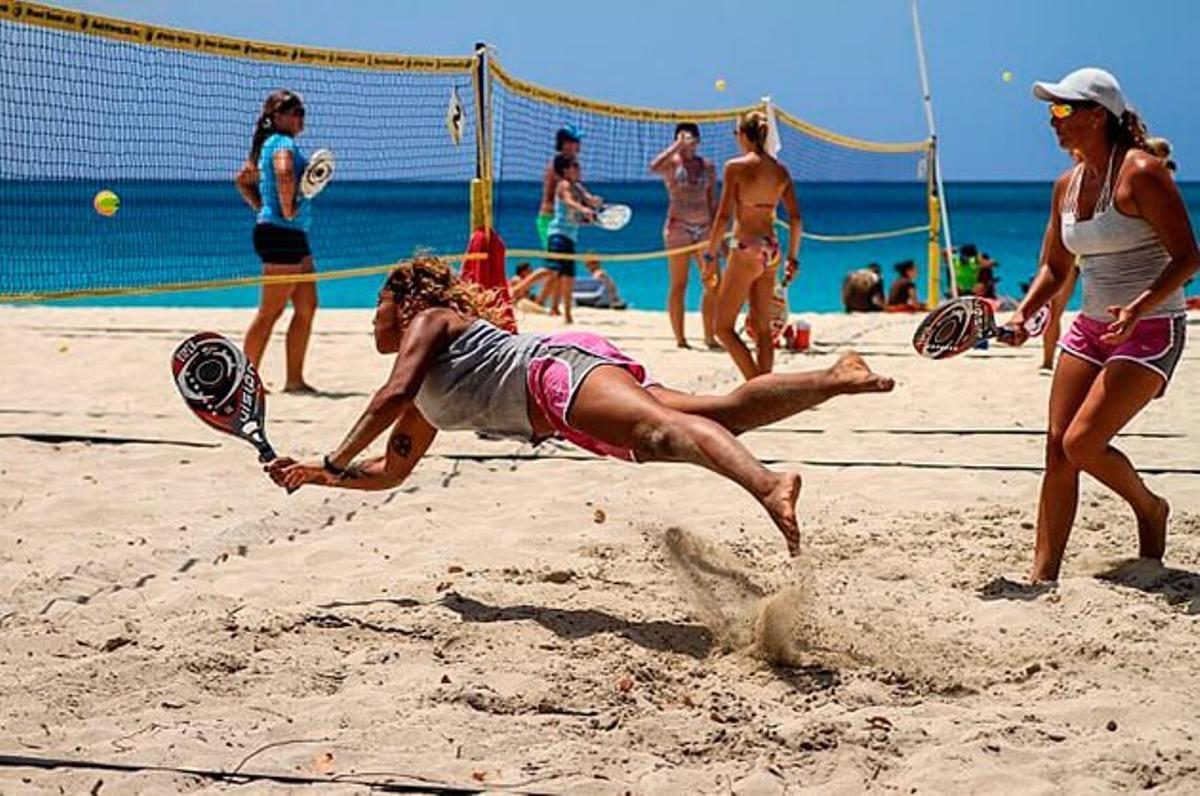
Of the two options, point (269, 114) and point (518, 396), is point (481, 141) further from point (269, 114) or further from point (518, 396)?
point (518, 396)

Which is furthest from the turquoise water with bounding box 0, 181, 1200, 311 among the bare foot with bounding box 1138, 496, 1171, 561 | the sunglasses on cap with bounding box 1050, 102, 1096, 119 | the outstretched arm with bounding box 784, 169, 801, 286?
the bare foot with bounding box 1138, 496, 1171, 561

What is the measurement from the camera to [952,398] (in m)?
8.43

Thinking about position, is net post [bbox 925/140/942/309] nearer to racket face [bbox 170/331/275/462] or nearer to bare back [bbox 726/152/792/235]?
bare back [bbox 726/152/792/235]

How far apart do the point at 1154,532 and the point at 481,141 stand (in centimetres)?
432

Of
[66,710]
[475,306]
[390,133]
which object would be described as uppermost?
[390,133]

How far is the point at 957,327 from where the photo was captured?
4.76 m

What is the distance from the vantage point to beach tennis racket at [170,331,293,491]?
4.42 meters

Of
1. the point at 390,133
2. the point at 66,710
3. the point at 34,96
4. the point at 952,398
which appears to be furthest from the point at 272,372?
the point at 66,710

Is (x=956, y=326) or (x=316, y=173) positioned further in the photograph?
(x=316, y=173)

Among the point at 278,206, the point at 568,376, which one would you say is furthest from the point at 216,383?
the point at 278,206

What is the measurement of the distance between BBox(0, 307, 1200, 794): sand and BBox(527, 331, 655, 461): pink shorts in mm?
510

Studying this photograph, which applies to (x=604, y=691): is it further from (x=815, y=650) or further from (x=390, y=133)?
(x=390, y=133)

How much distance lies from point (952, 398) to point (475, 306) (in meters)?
4.46

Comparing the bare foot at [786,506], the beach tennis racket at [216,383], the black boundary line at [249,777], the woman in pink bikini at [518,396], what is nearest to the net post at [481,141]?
the woman in pink bikini at [518,396]
